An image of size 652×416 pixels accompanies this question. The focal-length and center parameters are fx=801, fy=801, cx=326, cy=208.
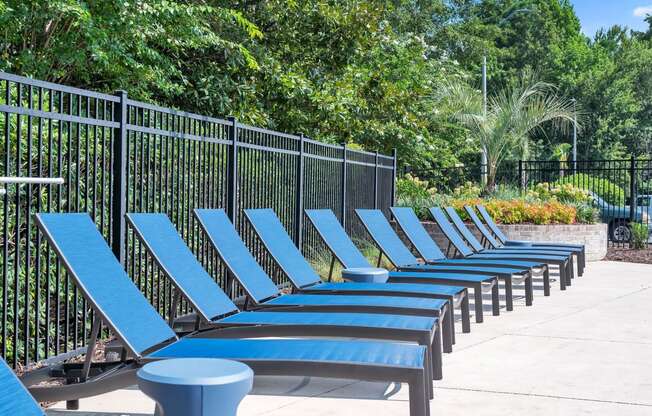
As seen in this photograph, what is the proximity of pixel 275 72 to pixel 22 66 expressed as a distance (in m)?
4.94

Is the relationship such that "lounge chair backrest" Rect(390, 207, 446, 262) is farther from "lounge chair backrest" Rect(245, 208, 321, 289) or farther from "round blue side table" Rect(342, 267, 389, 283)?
"lounge chair backrest" Rect(245, 208, 321, 289)

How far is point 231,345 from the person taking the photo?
3.96 metres

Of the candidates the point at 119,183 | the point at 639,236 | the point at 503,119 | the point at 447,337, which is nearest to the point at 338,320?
the point at 447,337

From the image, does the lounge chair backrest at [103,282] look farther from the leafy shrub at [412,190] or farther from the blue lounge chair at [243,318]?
the leafy shrub at [412,190]

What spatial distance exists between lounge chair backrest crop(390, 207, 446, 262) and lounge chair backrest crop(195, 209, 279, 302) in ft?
12.0

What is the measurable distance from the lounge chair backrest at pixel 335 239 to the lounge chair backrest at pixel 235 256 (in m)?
1.63

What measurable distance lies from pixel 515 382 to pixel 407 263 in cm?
370

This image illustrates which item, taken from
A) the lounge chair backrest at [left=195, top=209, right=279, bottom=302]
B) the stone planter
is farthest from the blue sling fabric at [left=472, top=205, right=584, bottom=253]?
the lounge chair backrest at [left=195, top=209, right=279, bottom=302]

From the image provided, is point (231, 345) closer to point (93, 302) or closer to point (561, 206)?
point (93, 302)

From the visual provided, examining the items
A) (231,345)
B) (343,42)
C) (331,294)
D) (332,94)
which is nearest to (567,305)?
(331,294)

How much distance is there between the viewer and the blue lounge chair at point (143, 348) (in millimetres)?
3486

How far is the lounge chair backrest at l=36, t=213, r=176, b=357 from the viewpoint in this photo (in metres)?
3.95

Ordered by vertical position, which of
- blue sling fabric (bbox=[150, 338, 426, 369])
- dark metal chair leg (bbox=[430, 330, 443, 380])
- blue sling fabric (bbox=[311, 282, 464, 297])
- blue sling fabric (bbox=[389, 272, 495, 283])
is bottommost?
dark metal chair leg (bbox=[430, 330, 443, 380])

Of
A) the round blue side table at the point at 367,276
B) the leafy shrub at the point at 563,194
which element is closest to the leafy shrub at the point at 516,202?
the leafy shrub at the point at 563,194
